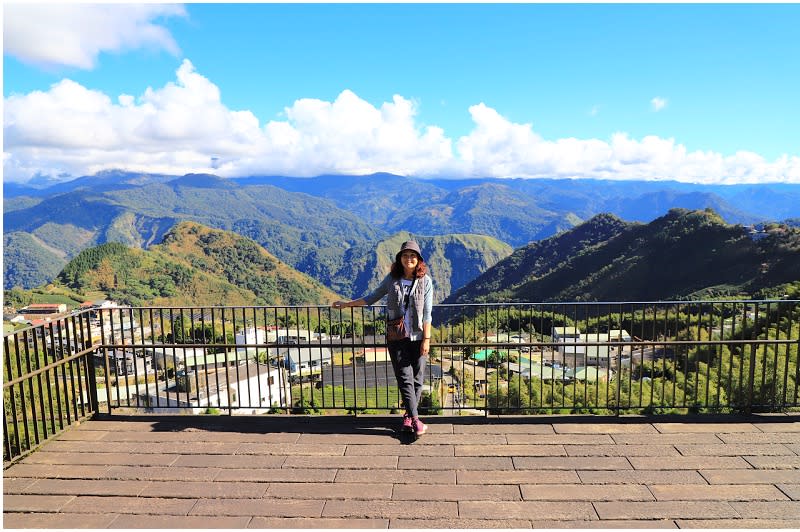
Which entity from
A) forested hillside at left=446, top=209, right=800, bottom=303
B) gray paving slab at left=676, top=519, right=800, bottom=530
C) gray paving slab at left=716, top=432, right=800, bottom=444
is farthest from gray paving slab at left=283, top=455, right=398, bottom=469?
forested hillside at left=446, top=209, right=800, bottom=303

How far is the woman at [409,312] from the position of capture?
4930 mm

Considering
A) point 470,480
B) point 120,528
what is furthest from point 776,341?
point 120,528

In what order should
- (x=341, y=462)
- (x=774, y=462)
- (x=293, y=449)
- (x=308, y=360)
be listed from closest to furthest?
1. (x=774, y=462)
2. (x=341, y=462)
3. (x=293, y=449)
4. (x=308, y=360)

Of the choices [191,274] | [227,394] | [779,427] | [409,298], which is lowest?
[191,274]

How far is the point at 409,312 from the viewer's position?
16.3 feet

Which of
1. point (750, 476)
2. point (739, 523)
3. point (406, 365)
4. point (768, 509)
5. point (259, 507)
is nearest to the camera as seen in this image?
point (739, 523)

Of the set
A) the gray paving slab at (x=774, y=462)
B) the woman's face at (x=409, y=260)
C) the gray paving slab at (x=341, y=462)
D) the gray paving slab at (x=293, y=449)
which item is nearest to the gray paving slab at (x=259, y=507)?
the gray paving slab at (x=341, y=462)

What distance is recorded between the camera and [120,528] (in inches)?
143

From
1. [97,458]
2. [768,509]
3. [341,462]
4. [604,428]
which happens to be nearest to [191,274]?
[97,458]

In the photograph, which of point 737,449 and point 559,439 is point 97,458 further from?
point 737,449

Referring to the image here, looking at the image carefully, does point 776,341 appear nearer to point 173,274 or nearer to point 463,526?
point 463,526

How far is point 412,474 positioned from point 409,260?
1.82 metres

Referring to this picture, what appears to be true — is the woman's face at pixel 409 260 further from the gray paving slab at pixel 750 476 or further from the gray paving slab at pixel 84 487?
the gray paving slab at pixel 750 476

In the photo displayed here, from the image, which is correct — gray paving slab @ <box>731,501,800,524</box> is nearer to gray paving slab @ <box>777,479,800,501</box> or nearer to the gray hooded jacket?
gray paving slab @ <box>777,479,800,501</box>
